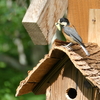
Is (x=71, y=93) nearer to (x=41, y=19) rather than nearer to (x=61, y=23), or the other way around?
(x=61, y=23)

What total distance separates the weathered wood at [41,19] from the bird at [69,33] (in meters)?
0.05

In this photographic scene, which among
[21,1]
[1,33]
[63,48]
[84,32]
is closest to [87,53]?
[63,48]

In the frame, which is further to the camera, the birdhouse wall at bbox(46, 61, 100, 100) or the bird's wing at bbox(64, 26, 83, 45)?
the birdhouse wall at bbox(46, 61, 100, 100)

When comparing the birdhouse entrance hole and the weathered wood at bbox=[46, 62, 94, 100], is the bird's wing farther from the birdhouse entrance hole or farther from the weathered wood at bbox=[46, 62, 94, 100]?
the birdhouse entrance hole

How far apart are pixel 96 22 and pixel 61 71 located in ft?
1.77

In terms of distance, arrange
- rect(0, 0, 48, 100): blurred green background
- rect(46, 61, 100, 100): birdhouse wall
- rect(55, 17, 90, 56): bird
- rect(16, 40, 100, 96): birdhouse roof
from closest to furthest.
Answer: rect(16, 40, 100, 96): birdhouse roof, rect(55, 17, 90, 56): bird, rect(46, 61, 100, 100): birdhouse wall, rect(0, 0, 48, 100): blurred green background

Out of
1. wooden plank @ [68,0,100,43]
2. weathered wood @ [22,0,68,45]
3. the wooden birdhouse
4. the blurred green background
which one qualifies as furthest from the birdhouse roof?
the blurred green background

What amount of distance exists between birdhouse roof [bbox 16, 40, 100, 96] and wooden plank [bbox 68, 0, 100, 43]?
24 cm

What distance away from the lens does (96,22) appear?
304cm

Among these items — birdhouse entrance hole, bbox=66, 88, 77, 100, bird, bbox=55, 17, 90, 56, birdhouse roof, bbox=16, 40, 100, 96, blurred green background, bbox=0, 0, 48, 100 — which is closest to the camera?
birdhouse roof, bbox=16, 40, 100, 96

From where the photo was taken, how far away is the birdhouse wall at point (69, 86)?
8.88ft

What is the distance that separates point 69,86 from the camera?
284 centimetres

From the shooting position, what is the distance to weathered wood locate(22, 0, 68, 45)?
2.40m

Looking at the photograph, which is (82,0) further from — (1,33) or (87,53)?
(1,33)
